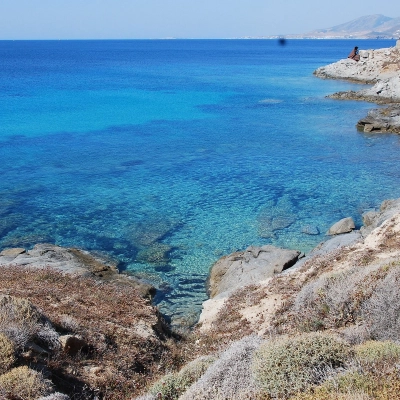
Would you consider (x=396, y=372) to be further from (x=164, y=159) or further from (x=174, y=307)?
(x=164, y=159)

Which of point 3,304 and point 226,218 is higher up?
point 3,304

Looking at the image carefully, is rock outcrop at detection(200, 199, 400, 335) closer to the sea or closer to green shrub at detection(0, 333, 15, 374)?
the sea

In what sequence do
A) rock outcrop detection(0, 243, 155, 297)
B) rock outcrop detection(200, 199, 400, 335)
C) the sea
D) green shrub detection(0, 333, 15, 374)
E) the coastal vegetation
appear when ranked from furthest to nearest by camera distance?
1. the sea
2. rock outcrop detection(0, 243, 155, 297)
3. rock outcrop detection(200, 199, 400, 335)
4. green shrub detection(0, 333, 15, 374)
5. the coastal vegetation

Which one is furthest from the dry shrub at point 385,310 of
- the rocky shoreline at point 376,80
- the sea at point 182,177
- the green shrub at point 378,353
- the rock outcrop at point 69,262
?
the rocky shoreline at point 376,80

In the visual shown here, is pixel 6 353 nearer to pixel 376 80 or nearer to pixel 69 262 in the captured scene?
pixel 69 262

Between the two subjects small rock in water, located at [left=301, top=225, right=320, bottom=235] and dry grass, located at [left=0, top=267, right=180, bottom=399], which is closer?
dry grass, located at [left=0, top=267, right=180, bottom=399]

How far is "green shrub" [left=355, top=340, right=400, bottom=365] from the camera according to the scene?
7418 mm

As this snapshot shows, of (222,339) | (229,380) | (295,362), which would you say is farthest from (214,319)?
(295,362)

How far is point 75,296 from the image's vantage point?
14164 mm

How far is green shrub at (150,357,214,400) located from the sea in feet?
24.4

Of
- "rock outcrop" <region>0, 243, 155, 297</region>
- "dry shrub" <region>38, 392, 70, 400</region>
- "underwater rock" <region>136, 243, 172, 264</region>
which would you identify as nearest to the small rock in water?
"underwater rock" <region>136, 243, 172, 264</region>

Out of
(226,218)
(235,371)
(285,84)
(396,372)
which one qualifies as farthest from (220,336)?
(285,84)

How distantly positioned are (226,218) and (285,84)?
6355 centimetres

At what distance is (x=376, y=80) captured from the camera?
80500 millimetres
